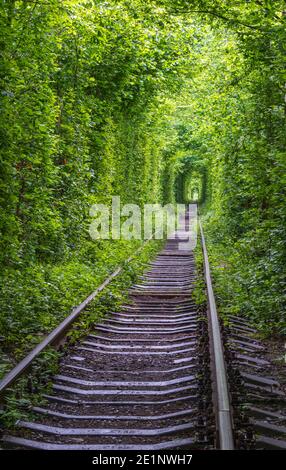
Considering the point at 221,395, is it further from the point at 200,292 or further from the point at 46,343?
the point at 200,292

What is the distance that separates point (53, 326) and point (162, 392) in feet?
8.76

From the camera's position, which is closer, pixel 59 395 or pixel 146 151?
pixel 59 395

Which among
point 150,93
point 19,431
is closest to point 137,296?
point 19,431

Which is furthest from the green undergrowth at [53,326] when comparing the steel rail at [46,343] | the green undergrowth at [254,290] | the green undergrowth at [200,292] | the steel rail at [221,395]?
the green undergrowth at [254,290]

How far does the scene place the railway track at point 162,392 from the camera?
4367 millimetres

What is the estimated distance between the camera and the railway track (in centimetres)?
437

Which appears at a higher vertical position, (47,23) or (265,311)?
(47,23)

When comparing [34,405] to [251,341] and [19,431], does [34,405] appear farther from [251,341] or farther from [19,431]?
[251,341]

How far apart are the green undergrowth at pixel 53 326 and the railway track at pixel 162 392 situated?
0.11 meters

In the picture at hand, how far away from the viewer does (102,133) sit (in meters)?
16.4

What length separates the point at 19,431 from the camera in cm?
455

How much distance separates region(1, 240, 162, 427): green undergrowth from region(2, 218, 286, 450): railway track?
107 millimetres
